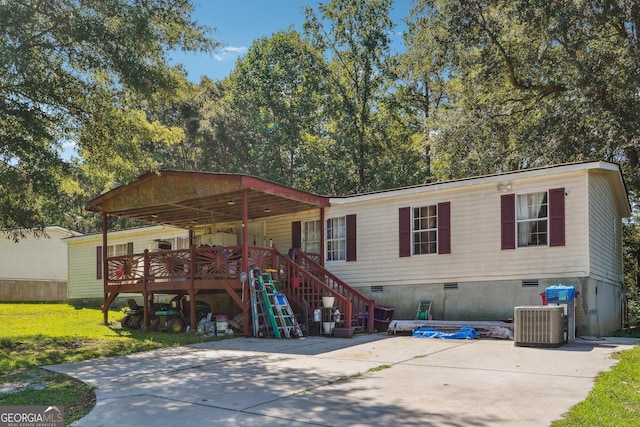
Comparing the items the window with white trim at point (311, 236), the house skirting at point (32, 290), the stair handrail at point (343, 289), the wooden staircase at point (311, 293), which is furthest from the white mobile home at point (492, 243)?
the house skirting at point (32, 290)

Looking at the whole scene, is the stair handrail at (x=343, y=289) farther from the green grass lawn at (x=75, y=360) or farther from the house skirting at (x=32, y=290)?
the house skirting at (x=32, y=290)

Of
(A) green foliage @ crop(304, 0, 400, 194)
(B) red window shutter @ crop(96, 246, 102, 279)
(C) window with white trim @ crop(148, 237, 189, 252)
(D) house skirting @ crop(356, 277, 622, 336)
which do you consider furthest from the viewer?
(A) green foliage @ crop(304, 0, 400, 194)

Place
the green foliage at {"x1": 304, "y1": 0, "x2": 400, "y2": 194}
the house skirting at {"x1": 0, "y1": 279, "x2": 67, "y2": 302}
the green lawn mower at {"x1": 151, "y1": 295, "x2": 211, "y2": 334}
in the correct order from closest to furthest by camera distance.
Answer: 1. the green lawn mower at {"x1": 151, "y1": 295, "x2": 211, "y2": 334}
2. the green foliage at {"x1": 304, "y1": 0, "x2": 400, "y2": 194}
3. the house skirting at {"x1": 0, "y1": 279, "x2": 67, "y2": 302}

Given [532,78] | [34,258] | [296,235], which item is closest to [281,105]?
[532,78]

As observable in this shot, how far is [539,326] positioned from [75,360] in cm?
812

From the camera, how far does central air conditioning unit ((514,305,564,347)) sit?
31.3 ft

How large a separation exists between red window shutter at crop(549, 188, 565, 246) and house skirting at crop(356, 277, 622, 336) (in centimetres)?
92

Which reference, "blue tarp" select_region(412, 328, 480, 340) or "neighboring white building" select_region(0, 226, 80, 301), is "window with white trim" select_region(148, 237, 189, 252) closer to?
"blue tarp" select_region(412, 328, 480, 340)

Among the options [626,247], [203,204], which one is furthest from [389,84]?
[203,204]

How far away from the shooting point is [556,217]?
11.9 metres

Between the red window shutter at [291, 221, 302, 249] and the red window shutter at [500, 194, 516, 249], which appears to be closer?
the red window shutter at [500, 194, 516, 249]

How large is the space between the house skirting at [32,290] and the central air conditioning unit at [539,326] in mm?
27394

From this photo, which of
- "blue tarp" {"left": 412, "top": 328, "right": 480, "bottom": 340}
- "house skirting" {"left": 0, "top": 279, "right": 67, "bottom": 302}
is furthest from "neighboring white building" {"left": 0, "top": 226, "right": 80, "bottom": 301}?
"blue tarp" {"left": 412, "top": 328, "right": 480, "bottom": 340}

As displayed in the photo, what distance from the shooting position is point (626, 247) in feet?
76.8
